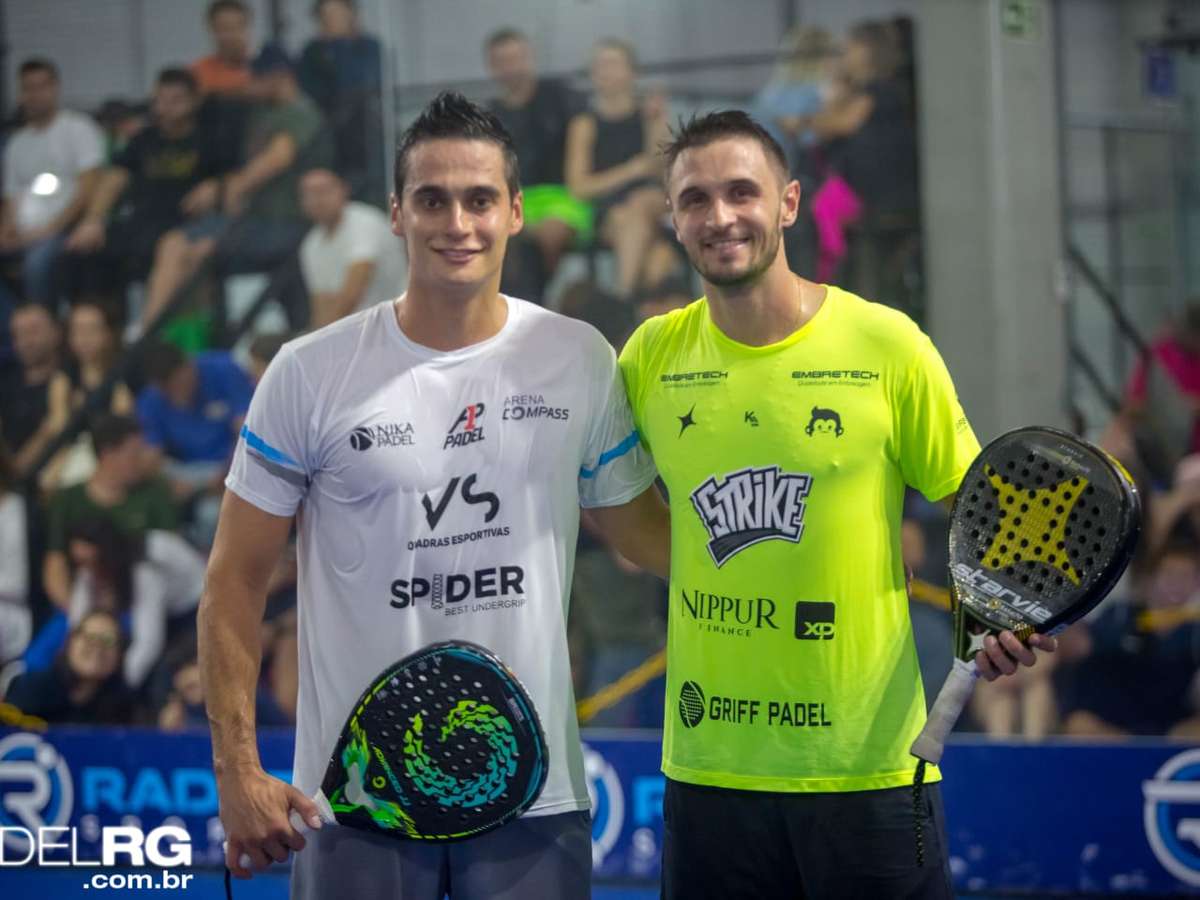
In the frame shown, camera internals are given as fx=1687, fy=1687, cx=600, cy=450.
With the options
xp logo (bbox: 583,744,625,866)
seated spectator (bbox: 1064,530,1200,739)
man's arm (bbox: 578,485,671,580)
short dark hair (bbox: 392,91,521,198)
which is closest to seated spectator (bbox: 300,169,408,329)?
xp logo (bbox: 583,744,625,866)

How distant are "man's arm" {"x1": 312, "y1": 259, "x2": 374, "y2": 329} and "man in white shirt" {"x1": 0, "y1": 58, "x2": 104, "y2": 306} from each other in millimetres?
1192

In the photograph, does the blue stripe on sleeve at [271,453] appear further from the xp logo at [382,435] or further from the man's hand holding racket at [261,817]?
the man's hand holding racket at [261,817]

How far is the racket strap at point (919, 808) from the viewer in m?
2.54

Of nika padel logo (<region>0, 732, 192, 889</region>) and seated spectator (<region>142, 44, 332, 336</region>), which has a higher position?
seated spectator (<region>142, 44, 332, 336</region>)

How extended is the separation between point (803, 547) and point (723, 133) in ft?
2.19

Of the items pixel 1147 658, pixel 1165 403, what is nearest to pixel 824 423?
pixel 1147 658

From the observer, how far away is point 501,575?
243 cm

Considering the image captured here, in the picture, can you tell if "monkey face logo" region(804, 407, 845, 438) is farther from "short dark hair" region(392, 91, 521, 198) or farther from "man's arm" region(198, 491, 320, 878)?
"man's arm" region(198, 491, 320, 878)

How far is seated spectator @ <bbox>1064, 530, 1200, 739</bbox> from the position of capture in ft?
16.5

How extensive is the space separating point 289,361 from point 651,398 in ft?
1.95

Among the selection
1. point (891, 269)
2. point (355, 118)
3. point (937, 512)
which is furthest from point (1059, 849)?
point (355, 118)

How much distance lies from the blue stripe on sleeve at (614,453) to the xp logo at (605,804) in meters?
2.30

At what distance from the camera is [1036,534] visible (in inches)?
95.3

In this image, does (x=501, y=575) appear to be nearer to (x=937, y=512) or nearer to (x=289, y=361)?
(x=289, y=361)
